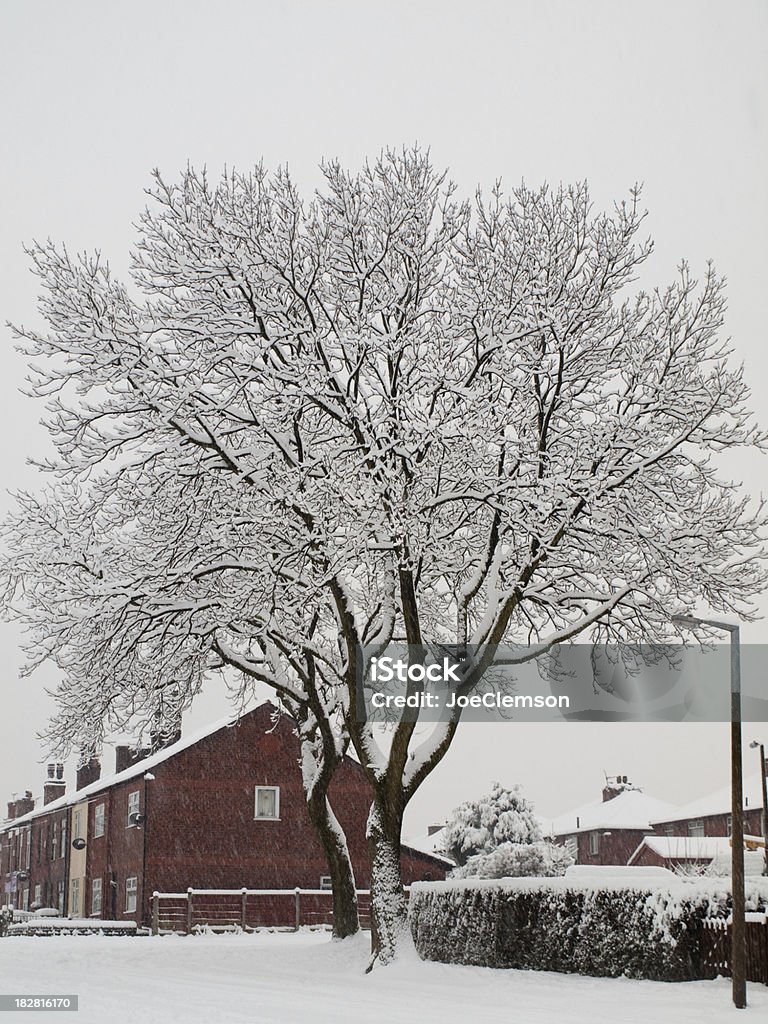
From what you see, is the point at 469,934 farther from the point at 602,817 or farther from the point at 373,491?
the point at 602,817

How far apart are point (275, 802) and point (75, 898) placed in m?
14.0

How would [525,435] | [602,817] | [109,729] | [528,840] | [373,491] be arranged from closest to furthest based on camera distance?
[373,491]
[525,435]
[109,729]
[528,840]
[602,817]

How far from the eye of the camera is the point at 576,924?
60.4 feet

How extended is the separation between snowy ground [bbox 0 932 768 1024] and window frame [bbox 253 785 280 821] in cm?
2390

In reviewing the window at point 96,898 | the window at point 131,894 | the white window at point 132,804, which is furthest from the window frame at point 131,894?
the window at point 96,898

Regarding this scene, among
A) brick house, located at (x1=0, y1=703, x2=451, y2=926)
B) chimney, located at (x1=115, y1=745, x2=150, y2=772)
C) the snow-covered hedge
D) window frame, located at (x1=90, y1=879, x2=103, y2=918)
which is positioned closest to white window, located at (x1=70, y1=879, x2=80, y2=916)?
window frame, located at (x1=90, y1=879, x2=103, y2=918)

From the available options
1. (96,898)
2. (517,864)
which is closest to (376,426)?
(517,864)

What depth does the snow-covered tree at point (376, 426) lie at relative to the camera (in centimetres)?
2028

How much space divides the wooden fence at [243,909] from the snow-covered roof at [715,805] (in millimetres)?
32146

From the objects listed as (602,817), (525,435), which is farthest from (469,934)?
(602,817)

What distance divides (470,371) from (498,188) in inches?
138

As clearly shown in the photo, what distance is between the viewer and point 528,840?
177 ft

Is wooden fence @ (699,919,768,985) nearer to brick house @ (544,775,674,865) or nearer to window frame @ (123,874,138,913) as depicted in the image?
window frame @ (123,874,138,913)

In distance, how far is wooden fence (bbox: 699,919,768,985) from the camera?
16625 mm
